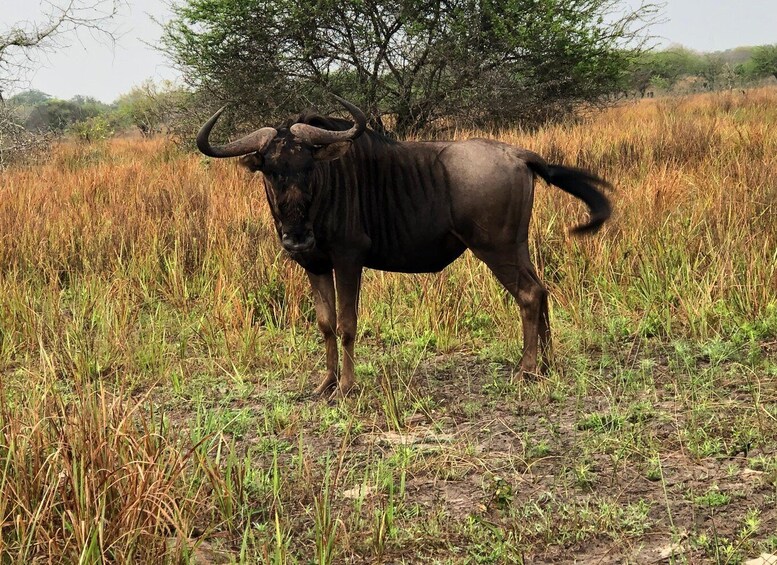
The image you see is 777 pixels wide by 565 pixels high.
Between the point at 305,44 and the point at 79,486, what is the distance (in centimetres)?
1154

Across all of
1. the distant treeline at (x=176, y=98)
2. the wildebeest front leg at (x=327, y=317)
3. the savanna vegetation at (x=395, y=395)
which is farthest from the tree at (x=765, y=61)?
the wildebeest front leg at (x=327, y=317)

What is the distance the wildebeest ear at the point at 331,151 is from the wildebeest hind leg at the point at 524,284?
2.97 feet

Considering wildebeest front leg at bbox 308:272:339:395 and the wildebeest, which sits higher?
the wildebeest

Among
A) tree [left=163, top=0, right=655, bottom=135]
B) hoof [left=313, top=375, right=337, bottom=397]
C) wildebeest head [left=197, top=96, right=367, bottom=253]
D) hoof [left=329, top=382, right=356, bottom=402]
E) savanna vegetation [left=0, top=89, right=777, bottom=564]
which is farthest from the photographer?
tree [left=163, top=0, right=655, bottom=135]

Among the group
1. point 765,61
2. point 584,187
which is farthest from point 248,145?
point 765,61

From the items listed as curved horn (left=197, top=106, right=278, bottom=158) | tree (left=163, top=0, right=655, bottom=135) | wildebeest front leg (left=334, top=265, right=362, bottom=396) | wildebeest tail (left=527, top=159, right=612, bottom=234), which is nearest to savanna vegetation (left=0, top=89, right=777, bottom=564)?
wildebeest front leg (left=334, top=265, right=362, bottom=396)

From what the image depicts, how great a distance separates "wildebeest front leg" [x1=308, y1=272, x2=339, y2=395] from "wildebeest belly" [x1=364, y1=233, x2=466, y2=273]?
255mm

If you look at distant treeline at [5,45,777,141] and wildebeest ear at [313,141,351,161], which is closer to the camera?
wildebeest ear at [313,141,351,161]

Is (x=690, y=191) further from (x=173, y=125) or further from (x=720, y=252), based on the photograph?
(x=173, y=125)

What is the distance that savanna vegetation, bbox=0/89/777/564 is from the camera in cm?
229

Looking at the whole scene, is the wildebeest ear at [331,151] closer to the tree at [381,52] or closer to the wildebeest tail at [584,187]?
the wildebeest tail at [584,187]

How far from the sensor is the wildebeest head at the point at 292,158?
3.28 m

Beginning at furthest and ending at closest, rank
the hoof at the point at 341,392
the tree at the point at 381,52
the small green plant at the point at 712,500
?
the tree at the point at 381,52
the hoof at the point at 341,392
the small green plant at the point at 712,500

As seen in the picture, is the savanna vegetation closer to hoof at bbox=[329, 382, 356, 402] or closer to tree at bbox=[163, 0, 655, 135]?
hoof at bbox=[329, 382, 356, 402]
